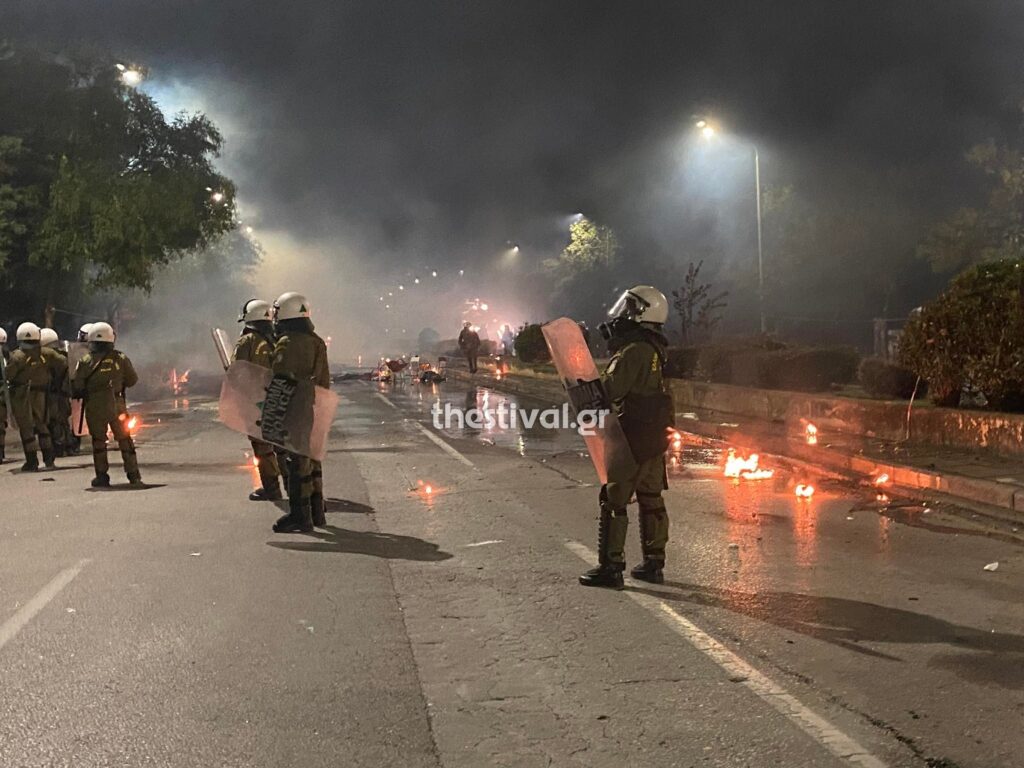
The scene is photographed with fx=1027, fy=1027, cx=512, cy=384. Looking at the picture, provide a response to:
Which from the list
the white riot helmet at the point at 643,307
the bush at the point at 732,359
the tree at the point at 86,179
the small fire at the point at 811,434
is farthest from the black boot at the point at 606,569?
the tree at the point at 86,179

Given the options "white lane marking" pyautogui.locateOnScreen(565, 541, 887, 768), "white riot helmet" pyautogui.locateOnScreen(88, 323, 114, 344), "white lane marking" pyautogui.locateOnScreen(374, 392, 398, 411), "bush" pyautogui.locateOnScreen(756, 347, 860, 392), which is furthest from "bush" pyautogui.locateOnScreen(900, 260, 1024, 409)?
"white lane marking" pyautogui.locateOnScreen(374, 392, 398, 411)

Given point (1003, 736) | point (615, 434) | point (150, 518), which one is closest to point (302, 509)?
point (150, 518)

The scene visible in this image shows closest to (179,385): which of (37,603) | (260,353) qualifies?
(260,353)

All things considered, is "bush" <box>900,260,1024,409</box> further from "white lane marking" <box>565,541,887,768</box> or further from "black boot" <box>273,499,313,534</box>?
"black boot" <box>273,499,313,534</box>

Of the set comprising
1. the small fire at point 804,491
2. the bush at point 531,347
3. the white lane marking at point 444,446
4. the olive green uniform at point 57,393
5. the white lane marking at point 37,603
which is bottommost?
the white lane marking at point 37,603

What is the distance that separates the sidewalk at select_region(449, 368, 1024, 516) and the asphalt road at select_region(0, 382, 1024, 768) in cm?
52

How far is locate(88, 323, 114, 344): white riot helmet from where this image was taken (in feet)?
37.4

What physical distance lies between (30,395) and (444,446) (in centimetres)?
579

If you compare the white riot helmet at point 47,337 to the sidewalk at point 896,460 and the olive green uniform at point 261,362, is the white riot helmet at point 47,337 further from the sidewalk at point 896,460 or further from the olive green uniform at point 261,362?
the sidewalk at point 896,460

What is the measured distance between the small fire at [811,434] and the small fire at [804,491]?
8.49 ft

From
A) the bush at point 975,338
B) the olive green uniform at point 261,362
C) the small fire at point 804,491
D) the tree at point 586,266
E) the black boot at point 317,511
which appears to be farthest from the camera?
the tree at point 586,266

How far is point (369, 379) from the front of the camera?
136 ft

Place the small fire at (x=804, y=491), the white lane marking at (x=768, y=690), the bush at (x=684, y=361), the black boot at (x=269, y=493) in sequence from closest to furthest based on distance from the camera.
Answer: the white lane marking at (x=768, y=690) < the black boot at (x=269, y=493) < the small fire at (x=804, y=491) < the bush at (x=684, y=361)

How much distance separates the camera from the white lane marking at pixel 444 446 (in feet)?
45.3
